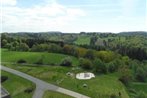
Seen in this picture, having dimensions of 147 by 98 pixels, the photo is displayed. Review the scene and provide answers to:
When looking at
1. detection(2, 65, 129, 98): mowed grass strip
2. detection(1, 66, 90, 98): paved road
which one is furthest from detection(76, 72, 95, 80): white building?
detection(1, 66, 90, 98): paved road

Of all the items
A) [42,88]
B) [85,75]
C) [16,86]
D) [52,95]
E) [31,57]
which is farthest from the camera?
[31,57]

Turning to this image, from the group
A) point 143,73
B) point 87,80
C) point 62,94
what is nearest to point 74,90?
point 62,94

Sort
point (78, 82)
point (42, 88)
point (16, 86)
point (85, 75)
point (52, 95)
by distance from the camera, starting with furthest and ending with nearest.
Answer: point (85, 75)
point (78, 82)
point (16, 86)
point (42, 88)
point (52, 95)

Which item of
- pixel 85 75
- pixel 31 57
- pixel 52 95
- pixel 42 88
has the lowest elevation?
pixel 52 95

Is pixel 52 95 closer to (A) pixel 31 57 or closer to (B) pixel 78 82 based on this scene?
(B) pixel 78 82

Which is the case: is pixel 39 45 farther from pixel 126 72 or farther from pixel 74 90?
pixel 74 90

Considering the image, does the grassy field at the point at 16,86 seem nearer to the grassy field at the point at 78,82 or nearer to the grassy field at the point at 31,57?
the grassy field at the point at 78,82

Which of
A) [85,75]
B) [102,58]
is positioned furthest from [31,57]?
[85,75]

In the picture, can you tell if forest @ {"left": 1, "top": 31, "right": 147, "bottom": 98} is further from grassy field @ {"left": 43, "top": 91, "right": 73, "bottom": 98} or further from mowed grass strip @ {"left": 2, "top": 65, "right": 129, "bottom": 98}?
grassy field @ {"left": 43, "top": 91, "right": 73, "bottom": 98}
